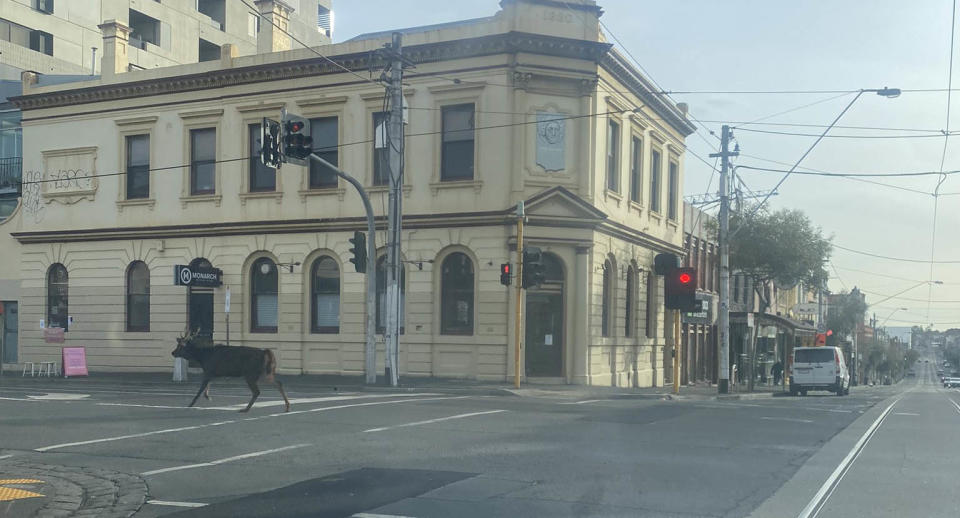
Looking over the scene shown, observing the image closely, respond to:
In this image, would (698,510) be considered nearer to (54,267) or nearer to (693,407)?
(693,407)

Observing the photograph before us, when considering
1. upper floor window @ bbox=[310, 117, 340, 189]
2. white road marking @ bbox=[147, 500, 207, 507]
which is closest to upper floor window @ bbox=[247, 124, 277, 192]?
upper floor window @ bbox=[310, 117, 340, 189]

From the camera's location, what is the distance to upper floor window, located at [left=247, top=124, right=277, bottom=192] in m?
31.6

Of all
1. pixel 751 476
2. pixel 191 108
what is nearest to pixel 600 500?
pixel 751 476

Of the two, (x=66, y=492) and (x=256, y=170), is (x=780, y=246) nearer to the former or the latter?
(x=256, y=170)

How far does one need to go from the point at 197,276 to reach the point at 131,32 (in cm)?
2169

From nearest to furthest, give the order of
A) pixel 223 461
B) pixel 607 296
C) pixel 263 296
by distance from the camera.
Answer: pixel 223 461
pixel 607 296
pixel 263 296

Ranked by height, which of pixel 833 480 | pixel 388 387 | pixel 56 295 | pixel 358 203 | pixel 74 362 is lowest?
pixel 74 362

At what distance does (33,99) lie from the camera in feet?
115

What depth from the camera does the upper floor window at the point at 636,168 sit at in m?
33.4

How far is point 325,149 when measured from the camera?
30.7 m

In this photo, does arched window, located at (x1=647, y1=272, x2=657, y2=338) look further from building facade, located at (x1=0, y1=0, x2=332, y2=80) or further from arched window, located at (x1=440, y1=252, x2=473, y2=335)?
building facade, located at (x1=0, y1=0, x2=332, y2=80)

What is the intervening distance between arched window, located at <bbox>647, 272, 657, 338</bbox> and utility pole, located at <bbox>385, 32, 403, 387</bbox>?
1397 cm

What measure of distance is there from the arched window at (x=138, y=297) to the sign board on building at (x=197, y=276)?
2907mm

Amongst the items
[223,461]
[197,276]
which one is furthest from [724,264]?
[223,461]
